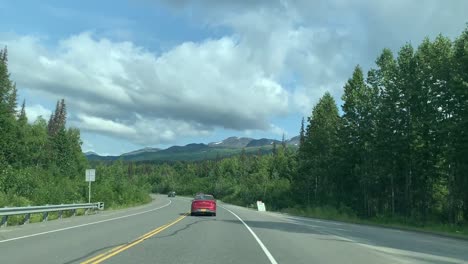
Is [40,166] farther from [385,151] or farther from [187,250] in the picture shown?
[187,250]

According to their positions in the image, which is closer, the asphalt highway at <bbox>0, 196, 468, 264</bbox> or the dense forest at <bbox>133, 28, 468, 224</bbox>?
the asphalt highway at <bbox>0, 196, 468, 264</bbox>

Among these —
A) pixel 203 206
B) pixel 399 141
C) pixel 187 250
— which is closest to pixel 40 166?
pixel 203 206

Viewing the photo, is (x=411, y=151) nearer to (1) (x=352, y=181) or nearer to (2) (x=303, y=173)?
(1) (x=352, y=181)

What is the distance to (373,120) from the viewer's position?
5072 centimetres

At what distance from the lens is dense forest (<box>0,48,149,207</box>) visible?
131 ft

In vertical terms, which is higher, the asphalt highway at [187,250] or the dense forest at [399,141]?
the dense forest at [399,141]

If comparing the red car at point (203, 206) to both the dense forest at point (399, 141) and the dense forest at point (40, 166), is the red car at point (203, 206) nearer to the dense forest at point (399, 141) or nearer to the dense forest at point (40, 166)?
the dense forest at point (40, 166)

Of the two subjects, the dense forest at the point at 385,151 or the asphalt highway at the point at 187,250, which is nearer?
the asphalt highway at the point at 187,250

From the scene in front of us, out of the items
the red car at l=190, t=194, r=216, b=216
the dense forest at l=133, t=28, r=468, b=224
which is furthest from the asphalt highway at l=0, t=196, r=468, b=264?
the dense forest at l=133, t=28, r=468, b=224

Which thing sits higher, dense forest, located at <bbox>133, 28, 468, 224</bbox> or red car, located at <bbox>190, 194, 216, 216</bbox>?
dense forest, located at <bbox>133, 28, 468, 224</bbox>

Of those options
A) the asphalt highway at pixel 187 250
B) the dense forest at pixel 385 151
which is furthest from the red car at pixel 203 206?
the asphalt highway at pixel 187 250

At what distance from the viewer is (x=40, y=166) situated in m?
108

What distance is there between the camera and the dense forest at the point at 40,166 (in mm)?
39812

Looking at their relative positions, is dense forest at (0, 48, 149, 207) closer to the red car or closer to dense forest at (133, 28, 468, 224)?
the red car
